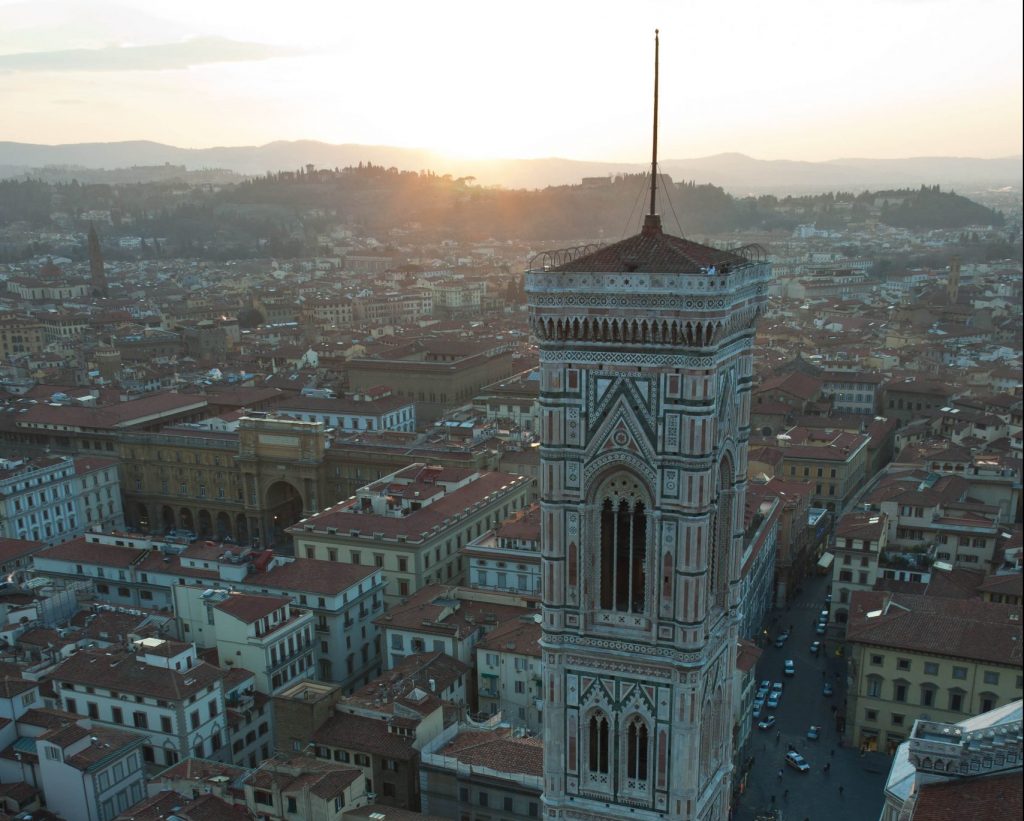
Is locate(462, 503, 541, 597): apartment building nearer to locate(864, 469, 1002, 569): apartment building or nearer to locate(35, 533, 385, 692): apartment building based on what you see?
locate(35, 533, 385, 692): apartment building

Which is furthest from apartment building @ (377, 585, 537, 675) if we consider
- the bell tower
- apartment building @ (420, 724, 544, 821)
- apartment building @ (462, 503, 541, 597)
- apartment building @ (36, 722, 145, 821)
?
the bell tower

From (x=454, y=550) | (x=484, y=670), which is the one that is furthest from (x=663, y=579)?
(x=454, y=550)

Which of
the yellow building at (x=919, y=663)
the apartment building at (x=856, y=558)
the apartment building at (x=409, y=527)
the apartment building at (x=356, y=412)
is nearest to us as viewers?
the yellow building at (x=919, y=663)

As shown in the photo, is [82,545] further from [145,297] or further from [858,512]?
[145,297]

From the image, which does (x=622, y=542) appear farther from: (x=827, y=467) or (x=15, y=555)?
(x=827, y=467)

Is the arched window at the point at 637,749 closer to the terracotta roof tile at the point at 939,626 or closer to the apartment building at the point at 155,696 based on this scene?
the apartment building at the point at 155,696

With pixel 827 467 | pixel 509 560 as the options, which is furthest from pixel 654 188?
pixel 827 467

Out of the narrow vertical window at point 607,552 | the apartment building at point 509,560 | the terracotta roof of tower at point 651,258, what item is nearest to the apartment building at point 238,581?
the apartment building at point 509,560
